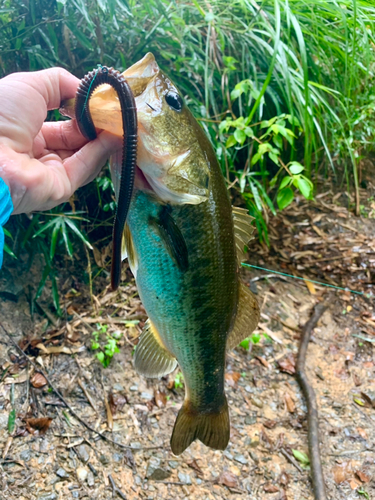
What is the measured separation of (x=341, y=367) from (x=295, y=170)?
154 cm

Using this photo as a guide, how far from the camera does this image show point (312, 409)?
240cm

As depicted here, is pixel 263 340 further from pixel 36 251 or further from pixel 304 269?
pixel 36 251

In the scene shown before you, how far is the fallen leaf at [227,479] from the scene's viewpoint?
2008mm

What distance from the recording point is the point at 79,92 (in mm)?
886

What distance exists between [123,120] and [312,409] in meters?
2.25

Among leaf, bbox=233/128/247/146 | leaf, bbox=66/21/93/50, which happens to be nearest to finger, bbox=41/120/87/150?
leaf, bbox=66/21/93/50

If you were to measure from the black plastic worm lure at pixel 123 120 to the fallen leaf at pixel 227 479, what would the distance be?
161 cm

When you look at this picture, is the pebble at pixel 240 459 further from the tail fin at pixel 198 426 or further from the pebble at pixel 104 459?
the tail fin at pixel 198 426

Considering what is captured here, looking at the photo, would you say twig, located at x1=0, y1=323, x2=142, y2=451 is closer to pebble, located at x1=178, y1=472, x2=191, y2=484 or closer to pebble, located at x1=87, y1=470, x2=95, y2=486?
pebble, located at x1=87, y1=470, x2=95, y2=486

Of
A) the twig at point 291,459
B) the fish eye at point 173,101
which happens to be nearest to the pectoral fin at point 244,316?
the fish eye at point 173,101

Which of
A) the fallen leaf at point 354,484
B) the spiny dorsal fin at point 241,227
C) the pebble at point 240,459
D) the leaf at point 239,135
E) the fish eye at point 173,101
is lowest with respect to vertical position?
the fallen leaf at point 354,484

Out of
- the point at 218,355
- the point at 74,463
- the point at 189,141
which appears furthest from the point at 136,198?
the point at 74,463

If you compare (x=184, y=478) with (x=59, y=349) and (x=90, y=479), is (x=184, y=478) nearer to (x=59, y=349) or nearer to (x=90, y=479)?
(x=90, y=479)

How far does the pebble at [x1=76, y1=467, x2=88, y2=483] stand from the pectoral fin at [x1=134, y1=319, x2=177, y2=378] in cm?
96
